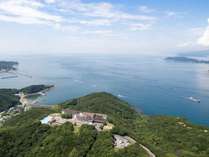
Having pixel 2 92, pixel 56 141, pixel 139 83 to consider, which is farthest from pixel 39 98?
pixel 56 141

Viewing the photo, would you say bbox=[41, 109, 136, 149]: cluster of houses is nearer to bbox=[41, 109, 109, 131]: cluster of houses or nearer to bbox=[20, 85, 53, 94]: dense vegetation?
bbox=[41, 109, 109, 131]: cluster of houses

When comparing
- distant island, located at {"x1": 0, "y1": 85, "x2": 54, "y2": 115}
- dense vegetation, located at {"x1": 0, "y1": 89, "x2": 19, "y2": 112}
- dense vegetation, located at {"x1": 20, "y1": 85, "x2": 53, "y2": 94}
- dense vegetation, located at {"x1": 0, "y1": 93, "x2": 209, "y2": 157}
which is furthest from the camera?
dense vegetation, located at {"x1": 20, "y1": 85, "x2": 53, "y2": 94}

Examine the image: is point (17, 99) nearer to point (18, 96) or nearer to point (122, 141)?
point (18, 96)

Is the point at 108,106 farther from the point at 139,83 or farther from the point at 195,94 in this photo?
the point at 139,83

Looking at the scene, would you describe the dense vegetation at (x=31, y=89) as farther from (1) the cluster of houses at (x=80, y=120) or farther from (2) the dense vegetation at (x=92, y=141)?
(1) the cluster of houses at (x=80, y=120)

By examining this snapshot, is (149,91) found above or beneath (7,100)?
above

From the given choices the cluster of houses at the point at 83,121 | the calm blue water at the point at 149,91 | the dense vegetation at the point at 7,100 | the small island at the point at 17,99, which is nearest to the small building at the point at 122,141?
the cluster of houses at the point at 83,121

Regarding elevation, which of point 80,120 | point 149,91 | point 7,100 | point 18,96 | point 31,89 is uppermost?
point 80,120

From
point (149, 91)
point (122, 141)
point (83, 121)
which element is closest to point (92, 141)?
point (122, 141)

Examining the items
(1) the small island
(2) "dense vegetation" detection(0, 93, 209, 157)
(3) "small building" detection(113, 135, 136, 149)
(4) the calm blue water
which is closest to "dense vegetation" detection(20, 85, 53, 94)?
(1) the small island

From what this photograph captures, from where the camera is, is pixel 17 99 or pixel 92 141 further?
pixel 17 99

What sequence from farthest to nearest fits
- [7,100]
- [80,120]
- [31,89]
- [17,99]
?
[31,89] → [17,99] → [7,100] → [80,120]
